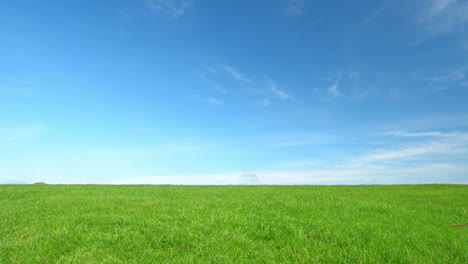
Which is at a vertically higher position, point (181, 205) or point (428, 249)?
point (181, 205)

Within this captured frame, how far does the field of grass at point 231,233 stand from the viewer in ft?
24.0

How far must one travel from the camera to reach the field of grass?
731cm

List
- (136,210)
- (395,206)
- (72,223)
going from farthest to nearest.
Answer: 1. (395,206)
2. (136,210)
3. (72,223)

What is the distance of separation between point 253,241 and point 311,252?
4.94ft

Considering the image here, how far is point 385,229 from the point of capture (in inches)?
368

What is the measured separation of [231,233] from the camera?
336 inches

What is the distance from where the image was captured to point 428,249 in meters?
7.77

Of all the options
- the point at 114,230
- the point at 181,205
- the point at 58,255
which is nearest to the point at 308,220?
the point at 181,205

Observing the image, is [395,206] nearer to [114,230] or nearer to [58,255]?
[114,230]

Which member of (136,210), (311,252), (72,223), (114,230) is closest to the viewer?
(311,252)

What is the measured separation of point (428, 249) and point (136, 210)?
9065 mm

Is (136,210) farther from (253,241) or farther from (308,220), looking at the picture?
(308,220)

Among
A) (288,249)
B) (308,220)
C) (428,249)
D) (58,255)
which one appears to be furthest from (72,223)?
(428,249)

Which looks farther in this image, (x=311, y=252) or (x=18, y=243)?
(x=18, y=243)
